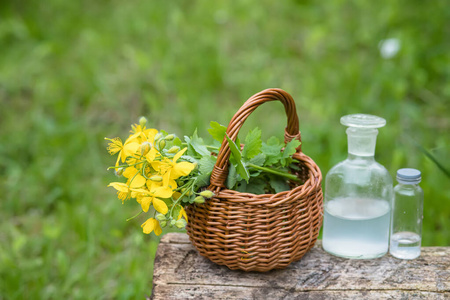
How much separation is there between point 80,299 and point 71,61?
2147mm

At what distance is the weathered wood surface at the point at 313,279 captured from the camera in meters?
1.21

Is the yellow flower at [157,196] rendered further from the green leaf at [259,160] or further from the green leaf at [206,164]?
the green leaf at [259,160]

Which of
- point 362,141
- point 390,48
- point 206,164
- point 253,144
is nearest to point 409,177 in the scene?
point 362,141

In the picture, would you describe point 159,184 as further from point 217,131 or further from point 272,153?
point 272,153

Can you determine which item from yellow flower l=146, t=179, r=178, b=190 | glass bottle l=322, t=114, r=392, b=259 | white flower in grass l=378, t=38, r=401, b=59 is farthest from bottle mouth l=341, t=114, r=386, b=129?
white flower in grass l=378, t=38, r=401, b=59

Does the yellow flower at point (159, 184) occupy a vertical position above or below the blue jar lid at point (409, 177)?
above

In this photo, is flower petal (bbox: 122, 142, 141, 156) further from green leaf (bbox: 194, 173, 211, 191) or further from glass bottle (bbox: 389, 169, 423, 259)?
glass bottle (bbox: 389, 169, 423, 259)

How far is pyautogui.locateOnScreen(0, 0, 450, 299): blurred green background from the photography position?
213 centimetres

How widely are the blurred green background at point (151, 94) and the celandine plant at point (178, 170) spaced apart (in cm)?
77

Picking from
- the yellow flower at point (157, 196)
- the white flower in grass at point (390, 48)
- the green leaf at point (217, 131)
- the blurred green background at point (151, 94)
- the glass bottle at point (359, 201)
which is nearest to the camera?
the yellow flower at point (157, 196)

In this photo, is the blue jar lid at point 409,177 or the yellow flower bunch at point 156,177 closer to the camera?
the yellow flower bunch at point 156,177

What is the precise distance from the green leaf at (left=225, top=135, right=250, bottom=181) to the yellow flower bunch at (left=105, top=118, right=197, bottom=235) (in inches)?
3.9

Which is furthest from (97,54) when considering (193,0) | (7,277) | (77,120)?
(7,277)

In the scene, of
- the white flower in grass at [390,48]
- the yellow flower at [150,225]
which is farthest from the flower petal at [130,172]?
the white flower in grass at [390,48]
